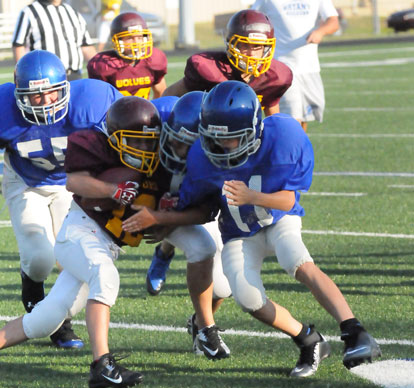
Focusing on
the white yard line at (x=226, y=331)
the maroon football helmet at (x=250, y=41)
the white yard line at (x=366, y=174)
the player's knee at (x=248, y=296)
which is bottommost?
the white yard line at (x=366, y=174)

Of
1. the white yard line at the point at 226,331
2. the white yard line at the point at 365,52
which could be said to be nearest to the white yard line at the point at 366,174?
the white yard line at the point at 226,331

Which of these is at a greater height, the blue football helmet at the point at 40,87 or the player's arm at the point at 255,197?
the blue football helmet at the point at 40,87

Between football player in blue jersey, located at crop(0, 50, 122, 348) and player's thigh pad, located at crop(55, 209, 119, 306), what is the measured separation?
18.5 inches

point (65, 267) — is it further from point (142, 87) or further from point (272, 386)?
point (142, 87)

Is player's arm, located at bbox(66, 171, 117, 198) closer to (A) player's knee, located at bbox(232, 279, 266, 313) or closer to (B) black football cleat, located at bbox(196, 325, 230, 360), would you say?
(A) player's knee, located at bbox(232, 279, 266, 313)

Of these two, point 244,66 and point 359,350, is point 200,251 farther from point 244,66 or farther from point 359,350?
point 244,66

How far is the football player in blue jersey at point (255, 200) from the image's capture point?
3.49 m

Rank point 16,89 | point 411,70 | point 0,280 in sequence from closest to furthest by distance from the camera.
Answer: point 16,89 < point 0,280 < point 411,70

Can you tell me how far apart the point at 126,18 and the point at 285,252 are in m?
2.85

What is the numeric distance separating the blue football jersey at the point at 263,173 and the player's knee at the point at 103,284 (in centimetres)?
39

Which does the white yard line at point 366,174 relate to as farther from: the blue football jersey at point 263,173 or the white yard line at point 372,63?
the white yard line at point 372,63

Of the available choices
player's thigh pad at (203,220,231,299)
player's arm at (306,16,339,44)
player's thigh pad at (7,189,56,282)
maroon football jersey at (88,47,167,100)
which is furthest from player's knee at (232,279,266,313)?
player's arm at (306,16,339,44)

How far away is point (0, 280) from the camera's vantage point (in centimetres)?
534

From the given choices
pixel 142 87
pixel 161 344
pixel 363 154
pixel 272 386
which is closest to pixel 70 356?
pixel 161 344
